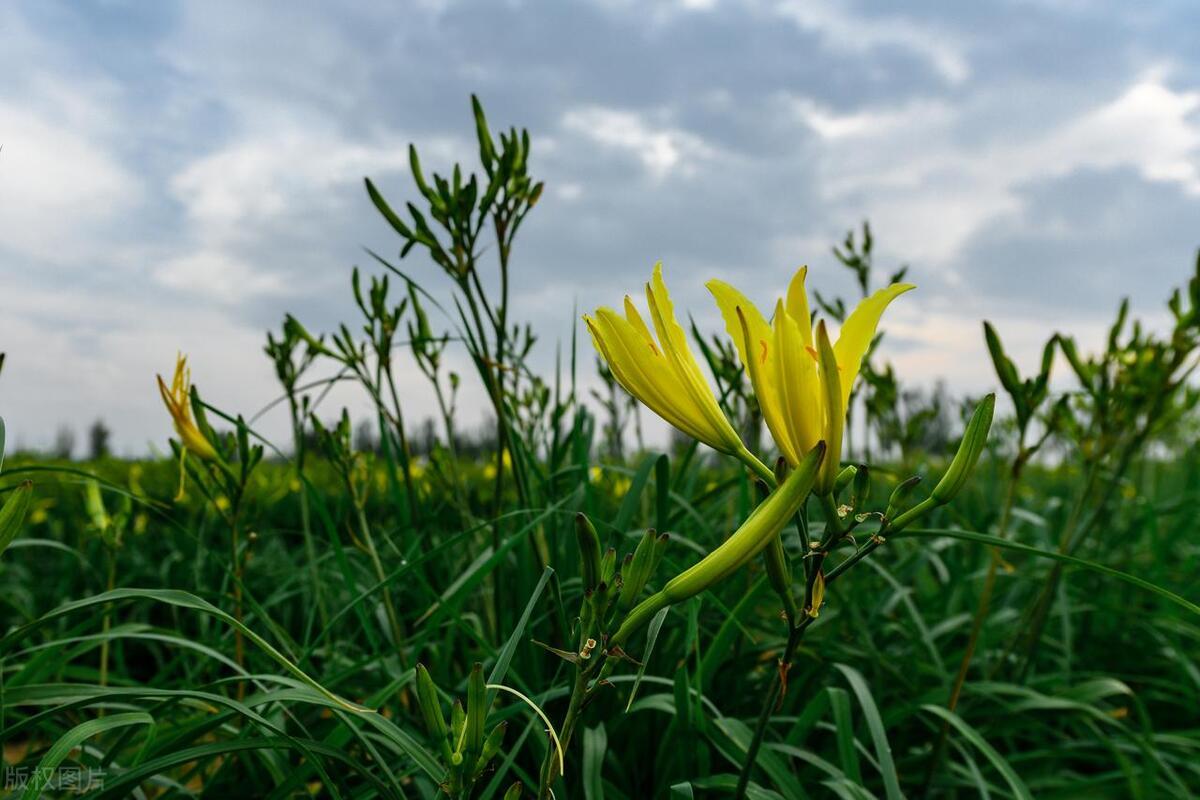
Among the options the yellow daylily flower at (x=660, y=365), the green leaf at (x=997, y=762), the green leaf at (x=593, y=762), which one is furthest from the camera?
the green leaf at (x=997, y=762)

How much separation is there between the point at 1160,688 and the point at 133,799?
3141 millimetres

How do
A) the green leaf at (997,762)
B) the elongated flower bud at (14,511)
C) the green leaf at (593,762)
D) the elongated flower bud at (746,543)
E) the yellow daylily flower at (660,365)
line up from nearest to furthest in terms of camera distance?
the elongated flower bud at (746,543), the yellow daylily flower at (660,365), the elongated flower bud at (14,511), the green leaf at (593,762), the green leaf at (997,762)

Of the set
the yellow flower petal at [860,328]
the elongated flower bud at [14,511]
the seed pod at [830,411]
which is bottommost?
the elongated flower bud at [14,511]

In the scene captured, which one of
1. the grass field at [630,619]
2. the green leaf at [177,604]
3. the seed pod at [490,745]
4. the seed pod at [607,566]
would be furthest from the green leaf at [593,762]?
the seed pod at [607,566]

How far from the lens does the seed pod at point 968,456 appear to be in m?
0.94

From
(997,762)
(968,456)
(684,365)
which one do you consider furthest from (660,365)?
(997,762)

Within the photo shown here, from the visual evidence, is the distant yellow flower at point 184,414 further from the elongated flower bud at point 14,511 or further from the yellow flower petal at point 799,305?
the yellow flower petal at point 799,305

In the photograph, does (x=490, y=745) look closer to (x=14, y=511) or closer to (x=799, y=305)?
(x=799, y=305)

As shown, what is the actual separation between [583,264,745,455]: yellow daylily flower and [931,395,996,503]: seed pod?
0.23 metres

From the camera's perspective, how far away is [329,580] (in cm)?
306

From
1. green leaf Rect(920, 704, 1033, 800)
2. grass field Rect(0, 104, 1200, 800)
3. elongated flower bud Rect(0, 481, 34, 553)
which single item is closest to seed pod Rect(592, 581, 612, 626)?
grass field Rect(0, 104, 1200, 800)

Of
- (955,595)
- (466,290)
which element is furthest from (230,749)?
(955,595)

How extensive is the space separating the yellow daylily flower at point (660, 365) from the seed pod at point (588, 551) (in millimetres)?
160

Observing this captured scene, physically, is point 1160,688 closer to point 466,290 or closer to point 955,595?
point 955,595
